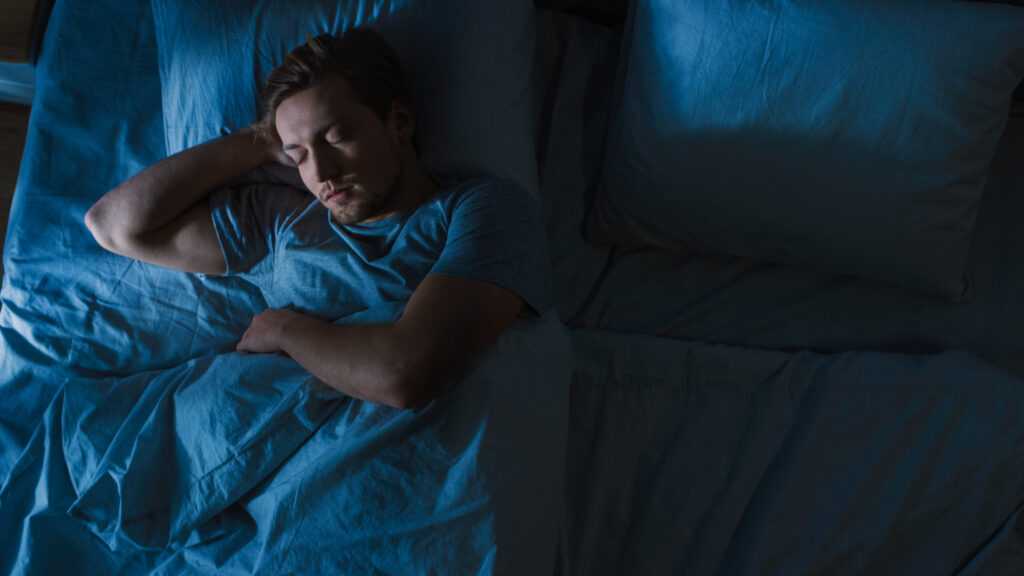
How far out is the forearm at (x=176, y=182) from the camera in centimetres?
117

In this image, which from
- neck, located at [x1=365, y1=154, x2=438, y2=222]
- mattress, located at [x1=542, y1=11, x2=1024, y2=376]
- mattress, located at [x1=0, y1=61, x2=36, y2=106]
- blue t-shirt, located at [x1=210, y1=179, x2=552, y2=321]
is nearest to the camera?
blue t-shirt, located at [x1=210, y1=179, x2=552, y2=321]

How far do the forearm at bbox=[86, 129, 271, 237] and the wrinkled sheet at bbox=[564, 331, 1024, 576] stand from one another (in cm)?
65

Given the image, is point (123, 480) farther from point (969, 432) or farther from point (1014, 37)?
point (1014, 37)

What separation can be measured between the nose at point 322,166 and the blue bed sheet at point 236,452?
0.21 metres

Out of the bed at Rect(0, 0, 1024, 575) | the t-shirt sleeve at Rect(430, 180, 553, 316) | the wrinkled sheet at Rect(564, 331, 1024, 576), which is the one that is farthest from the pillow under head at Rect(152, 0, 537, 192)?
the wrinkled sheet at Rect(564, 331, 1024, 576)

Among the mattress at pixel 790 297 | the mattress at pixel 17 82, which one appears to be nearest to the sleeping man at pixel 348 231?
the mattress at pixel 790 297

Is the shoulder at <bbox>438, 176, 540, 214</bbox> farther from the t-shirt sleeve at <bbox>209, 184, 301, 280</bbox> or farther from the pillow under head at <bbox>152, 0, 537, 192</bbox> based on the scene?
the t-shirt sleeve at <bbox>209, 184, 301, 280</bbox>

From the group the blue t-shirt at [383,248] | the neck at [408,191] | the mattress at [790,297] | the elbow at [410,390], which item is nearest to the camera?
the elbow at [410,390]

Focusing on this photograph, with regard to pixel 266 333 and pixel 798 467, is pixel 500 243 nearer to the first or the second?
pixel 266 333

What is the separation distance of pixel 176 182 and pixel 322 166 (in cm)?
29

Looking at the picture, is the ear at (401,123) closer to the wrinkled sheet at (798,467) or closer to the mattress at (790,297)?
the mattress at (790,297)

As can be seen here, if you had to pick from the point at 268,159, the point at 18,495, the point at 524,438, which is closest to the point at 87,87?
the point at 268,159

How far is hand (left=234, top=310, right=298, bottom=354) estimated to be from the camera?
1048 millimetres

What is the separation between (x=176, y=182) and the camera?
1.17 m
